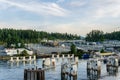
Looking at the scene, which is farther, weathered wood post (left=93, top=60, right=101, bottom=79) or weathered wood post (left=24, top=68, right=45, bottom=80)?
weathered wood post (left=93, top=60, right=101, bottom=79)

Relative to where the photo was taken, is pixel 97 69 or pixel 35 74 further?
pixel 97 69

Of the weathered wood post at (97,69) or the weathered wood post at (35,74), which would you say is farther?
the weathered wood post at (97,69)

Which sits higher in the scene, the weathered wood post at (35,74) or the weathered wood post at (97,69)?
the weathered wood post at (35,74)

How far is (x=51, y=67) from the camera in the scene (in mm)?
96188

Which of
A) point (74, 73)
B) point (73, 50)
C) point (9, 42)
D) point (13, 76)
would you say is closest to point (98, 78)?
point (74, 73)

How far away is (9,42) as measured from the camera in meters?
176

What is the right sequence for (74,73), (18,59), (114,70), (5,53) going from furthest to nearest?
(5,53) → (18,59) → (114,70) → (74,73)

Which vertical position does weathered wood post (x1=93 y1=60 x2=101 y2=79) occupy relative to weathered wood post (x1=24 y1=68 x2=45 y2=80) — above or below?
below

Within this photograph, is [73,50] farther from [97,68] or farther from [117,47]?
[97,68]

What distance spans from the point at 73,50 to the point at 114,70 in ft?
188

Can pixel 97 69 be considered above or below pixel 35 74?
below

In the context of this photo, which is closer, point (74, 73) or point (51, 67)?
point (74, 73)

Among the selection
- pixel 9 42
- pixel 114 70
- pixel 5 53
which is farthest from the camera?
pixel 9 42

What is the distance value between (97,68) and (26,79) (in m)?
29.3
